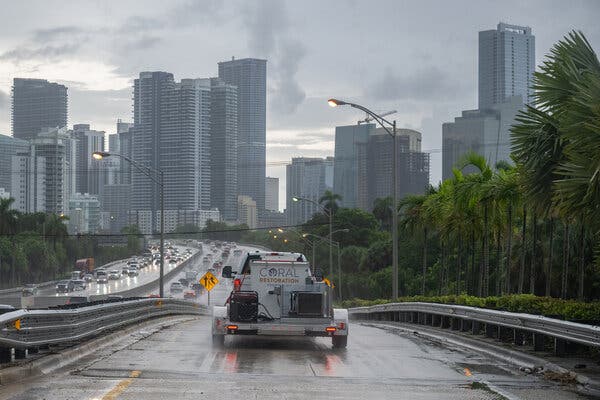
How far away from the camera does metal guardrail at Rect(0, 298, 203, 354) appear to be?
13148 mm

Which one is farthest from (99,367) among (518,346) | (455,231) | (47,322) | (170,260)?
(170,260)

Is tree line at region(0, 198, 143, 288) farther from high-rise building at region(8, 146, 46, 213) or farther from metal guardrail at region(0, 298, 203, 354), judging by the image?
metal guardrail at region(0, 298, 203, 354)

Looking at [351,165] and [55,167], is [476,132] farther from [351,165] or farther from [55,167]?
[351,165]

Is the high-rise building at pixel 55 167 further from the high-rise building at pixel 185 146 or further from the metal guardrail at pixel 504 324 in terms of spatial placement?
the metal guardrail at pixel 504 324

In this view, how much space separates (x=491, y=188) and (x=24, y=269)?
77728 mm

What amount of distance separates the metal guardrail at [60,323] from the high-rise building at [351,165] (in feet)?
480

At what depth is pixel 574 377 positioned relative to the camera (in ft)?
45.2

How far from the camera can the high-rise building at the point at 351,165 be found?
173500 millimetres

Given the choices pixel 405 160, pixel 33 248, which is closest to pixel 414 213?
pixel 33 248

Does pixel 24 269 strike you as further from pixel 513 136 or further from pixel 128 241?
pixel 513 136

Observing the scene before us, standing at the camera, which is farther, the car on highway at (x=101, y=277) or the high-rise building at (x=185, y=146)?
the high-rise building at (x=185, y=146)

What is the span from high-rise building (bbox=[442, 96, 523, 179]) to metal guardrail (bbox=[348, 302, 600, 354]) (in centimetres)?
5151

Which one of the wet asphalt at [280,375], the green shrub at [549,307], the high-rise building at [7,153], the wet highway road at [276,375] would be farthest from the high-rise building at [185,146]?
the wet asphalt at [280,375]

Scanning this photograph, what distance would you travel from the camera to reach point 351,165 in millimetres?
184375
